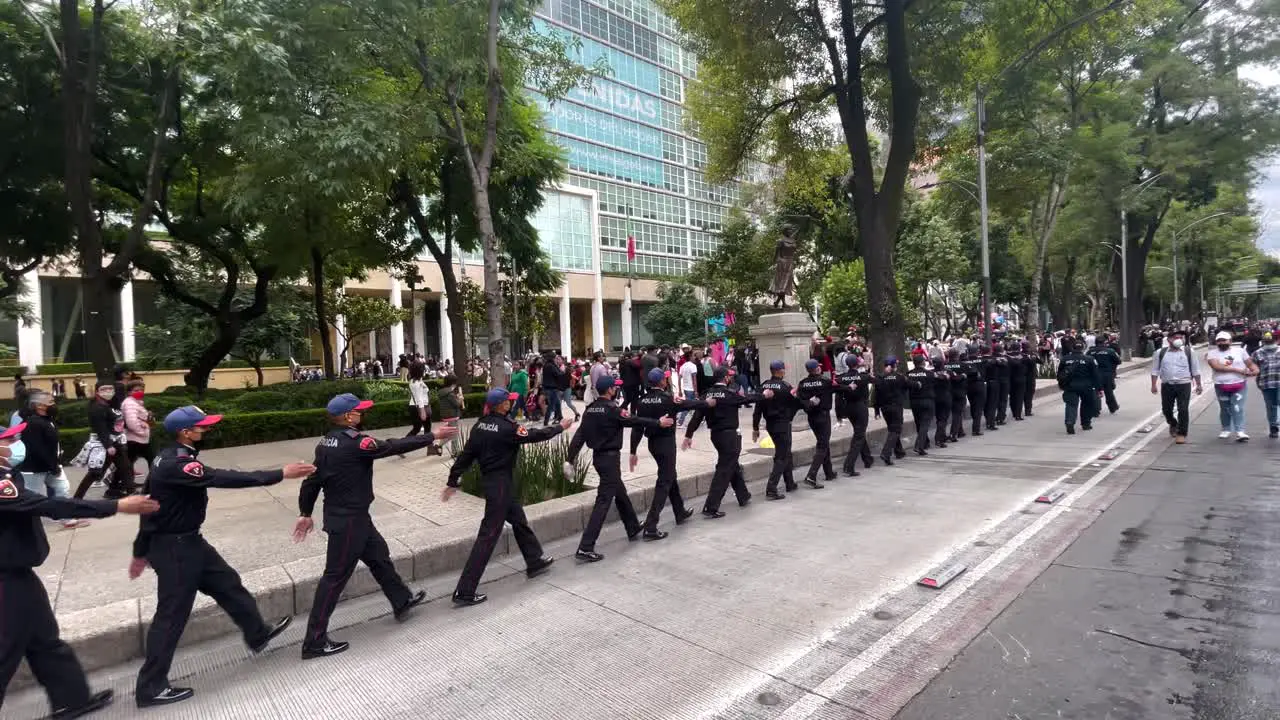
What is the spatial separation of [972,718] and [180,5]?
49.2 feet

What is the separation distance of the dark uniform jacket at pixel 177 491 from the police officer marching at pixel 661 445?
358 cm

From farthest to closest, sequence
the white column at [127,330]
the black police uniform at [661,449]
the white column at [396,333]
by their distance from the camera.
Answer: the white column at [396,333] < the white column at [127,330] < the black police uniform at [661,449]

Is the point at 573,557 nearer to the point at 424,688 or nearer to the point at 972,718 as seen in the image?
the point at 424,688

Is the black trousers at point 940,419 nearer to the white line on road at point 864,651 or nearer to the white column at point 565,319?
the white line on road at point 864,651

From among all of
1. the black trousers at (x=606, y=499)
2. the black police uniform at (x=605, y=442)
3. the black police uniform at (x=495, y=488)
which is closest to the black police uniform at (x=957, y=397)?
the black trousers at (x=606, y=499)

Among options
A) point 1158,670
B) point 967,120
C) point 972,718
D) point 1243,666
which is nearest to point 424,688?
point 972,718

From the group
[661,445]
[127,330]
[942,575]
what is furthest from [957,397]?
[127,330]

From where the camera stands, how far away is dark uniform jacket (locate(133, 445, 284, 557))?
4.04m

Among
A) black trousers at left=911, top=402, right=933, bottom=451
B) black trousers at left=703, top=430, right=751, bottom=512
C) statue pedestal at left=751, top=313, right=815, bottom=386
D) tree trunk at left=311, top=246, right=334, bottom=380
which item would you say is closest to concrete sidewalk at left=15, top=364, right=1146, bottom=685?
black trousers at left=703, top=430, right=751, bottom=512

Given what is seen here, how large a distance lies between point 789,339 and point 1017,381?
17.0ft

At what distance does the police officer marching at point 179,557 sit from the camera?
392cm

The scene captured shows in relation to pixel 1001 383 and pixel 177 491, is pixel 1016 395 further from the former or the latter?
pixel 177 491

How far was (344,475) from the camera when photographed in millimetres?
4652

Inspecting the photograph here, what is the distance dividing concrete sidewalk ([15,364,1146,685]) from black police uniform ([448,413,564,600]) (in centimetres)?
79
